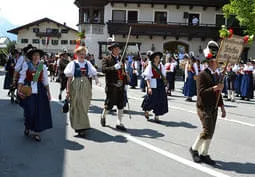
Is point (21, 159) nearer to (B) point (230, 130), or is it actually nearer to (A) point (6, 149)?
(A) point (6, 149)

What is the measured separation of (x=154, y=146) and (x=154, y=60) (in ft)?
10.1

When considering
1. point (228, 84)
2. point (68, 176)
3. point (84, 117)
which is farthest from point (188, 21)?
point (68, 176)

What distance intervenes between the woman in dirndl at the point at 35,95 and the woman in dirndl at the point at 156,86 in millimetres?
3007

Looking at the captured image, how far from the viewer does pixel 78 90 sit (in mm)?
7559

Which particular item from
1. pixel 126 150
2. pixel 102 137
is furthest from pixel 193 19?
pixel 126 150

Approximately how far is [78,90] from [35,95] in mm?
885

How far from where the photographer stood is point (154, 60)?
9453 mm

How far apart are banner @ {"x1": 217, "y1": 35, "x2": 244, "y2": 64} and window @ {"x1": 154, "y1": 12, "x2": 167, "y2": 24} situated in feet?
101

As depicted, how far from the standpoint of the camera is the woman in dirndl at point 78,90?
24.8ft

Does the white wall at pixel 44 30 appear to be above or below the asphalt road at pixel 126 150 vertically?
above

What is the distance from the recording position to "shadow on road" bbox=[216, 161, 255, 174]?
18.6 feet

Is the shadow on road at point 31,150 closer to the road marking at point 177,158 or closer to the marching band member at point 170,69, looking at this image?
the road marking at point 177,158

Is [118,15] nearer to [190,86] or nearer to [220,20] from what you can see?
[220,20]

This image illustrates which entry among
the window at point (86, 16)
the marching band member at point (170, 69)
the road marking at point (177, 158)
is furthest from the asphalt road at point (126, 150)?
the window at point (86, 16)
